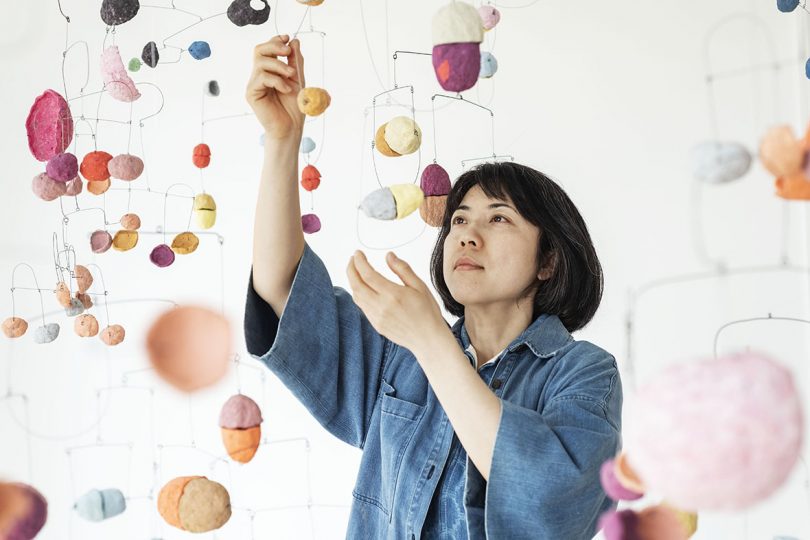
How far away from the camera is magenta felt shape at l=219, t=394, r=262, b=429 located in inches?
28.3

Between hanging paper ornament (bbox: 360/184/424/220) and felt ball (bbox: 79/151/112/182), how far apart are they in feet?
1.10

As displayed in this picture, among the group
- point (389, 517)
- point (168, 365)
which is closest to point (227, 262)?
point (168, 365)

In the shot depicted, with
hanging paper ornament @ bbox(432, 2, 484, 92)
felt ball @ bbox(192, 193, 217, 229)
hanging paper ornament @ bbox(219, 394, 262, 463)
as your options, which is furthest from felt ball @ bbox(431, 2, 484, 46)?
felt ball @ bbox(192, 193, 217, 229)

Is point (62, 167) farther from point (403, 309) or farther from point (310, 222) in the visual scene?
point (403, 309)

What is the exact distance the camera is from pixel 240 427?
2.36ft

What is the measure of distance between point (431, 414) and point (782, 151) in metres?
0.47

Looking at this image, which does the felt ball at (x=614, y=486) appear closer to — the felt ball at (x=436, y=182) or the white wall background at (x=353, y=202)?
the felt ball at (x=436, y=182)

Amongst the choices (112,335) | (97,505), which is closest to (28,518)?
(97,505)

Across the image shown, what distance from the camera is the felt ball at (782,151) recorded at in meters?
0.40

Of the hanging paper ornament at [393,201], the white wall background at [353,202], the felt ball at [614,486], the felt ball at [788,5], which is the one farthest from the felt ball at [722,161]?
the white wall background at [353,202]

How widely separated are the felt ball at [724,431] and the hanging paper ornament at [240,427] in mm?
416

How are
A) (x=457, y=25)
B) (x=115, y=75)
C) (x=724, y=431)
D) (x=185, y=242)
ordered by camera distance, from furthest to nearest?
1. (x=185, y=242)
2. (x=115, y=75)
3. (x=457, y=25)
4. (x=724, y=431)

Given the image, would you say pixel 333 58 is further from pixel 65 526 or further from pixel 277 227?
pixel 65 526

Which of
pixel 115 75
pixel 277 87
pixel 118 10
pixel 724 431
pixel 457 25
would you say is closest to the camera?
pixel 724 431
